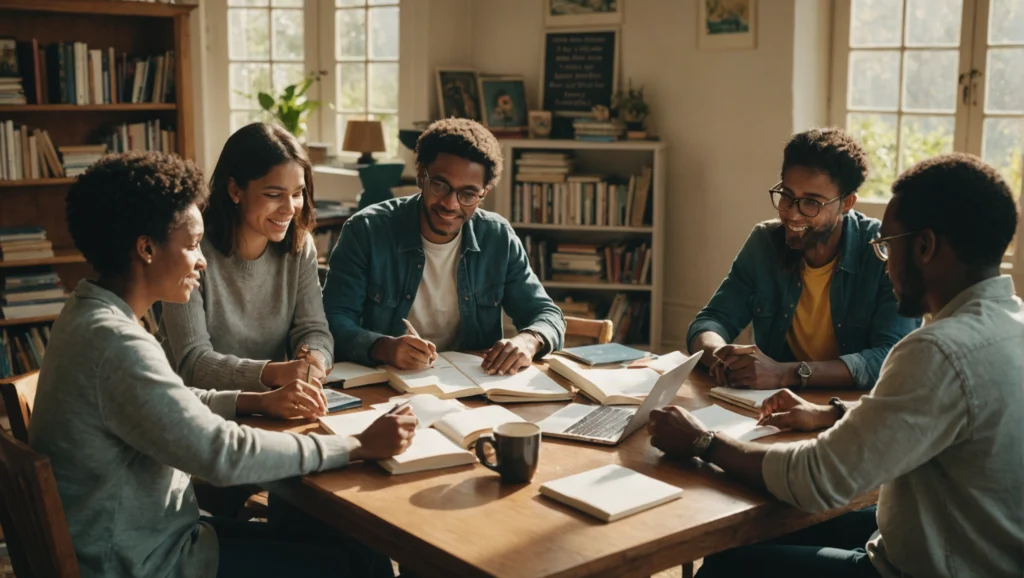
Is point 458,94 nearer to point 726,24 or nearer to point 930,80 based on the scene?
point 726,24

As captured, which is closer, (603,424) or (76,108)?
(603,424)

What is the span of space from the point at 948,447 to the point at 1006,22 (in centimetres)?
333

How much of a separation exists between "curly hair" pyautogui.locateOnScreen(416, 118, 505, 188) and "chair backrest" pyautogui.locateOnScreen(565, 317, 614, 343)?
1.61ft

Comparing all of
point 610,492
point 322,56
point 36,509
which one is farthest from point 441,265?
point 322,56

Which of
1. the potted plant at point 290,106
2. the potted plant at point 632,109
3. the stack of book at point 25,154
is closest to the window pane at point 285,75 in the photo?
the potted plant at point 290,106

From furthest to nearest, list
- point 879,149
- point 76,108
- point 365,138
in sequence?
point 365,138 → point 879,149 → point 76,108

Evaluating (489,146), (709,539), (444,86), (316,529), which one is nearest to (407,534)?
(709,539)

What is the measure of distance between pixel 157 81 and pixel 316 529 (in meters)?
3.28

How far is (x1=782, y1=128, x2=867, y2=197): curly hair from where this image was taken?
246cm

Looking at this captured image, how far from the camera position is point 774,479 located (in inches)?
65.5

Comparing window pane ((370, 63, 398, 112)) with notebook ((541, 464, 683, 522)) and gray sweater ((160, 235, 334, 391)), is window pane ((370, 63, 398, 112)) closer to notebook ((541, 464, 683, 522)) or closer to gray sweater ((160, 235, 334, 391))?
gray sweater ((160, 235, 334, 391))

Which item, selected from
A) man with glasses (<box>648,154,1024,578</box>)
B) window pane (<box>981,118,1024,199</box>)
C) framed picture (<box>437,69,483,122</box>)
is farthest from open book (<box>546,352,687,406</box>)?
framed picture (<box>437,69,483,122</box>)

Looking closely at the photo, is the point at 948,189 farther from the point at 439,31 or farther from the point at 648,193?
the point at 439,31

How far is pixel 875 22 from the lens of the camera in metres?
4.67
